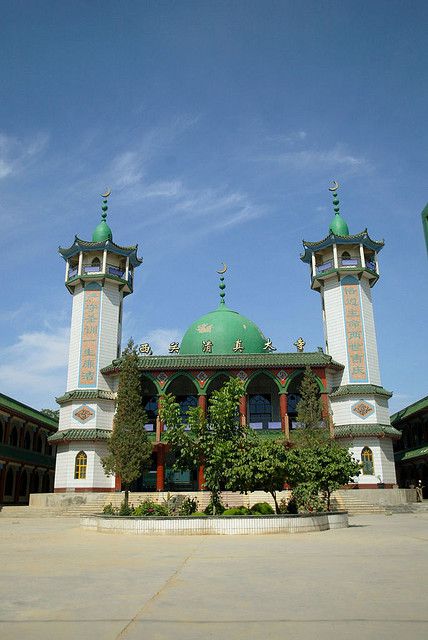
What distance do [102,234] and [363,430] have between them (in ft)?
93.1

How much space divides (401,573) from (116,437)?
95.9 ft

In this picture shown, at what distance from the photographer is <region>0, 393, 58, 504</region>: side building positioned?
1729 inches

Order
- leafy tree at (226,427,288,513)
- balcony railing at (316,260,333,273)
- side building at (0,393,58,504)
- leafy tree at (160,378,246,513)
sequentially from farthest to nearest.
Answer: balcony railing at (316,260,333,273), side building at (0,393,58,504), leafy tree at (160,378,246,513), leafy tree at (226,427,288,513)

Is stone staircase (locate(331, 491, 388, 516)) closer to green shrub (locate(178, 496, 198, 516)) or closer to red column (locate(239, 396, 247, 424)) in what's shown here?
red column (locate(239, 396, 247, 424))

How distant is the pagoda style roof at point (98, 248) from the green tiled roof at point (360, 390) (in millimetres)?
21281

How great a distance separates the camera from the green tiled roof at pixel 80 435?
4134 centimetres

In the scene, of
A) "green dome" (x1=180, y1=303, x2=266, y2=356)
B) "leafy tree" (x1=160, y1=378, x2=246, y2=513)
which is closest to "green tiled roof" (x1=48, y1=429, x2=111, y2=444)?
"green dome" (x1=180, y1=303, x2=266, y2=356)

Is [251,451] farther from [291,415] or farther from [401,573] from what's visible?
[291,415]

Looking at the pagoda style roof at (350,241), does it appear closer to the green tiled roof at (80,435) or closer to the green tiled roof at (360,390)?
the green tiled roof at (360,390)

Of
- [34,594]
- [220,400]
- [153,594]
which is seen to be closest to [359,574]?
[153,594]

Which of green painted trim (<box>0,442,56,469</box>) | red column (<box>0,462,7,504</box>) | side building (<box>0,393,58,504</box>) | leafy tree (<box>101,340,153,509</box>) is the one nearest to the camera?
leafy tree (<box>101,340,153,509</box>)

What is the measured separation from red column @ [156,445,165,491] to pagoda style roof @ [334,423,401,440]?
A: 43.3 feet

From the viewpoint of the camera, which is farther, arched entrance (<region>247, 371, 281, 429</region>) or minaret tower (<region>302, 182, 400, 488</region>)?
arched entrance (<region>247, 371, 281, 429</region>)

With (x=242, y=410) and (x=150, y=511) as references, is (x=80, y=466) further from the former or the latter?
(x=150, y=511)
